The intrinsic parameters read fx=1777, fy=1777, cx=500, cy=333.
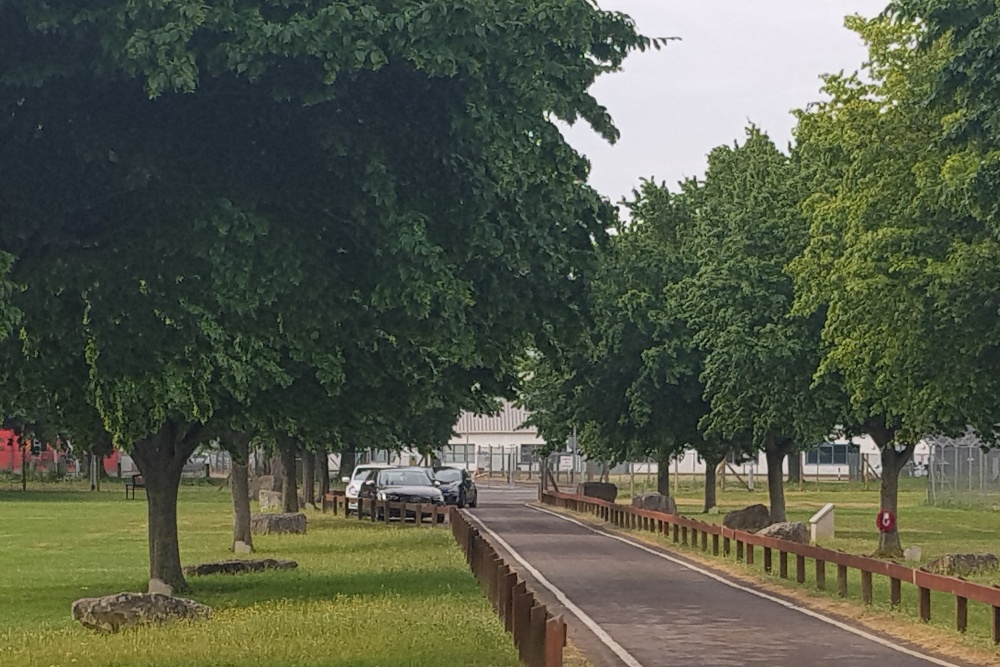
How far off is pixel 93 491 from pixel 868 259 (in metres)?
61.7

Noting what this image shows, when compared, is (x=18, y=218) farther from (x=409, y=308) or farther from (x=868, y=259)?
(x=868, y=259)

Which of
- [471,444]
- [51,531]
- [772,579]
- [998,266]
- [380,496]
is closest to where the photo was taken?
[998,266]

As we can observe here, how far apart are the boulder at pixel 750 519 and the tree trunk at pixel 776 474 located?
1329 millimetres

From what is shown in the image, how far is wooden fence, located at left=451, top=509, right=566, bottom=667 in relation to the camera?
1345 centimetres

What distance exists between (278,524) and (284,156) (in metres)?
33.2

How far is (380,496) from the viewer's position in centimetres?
5412

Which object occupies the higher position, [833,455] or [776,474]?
[833,455]

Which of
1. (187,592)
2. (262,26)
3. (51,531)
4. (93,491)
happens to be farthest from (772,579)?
(93,491)

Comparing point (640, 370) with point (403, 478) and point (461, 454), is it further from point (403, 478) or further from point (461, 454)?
point (461, 454)

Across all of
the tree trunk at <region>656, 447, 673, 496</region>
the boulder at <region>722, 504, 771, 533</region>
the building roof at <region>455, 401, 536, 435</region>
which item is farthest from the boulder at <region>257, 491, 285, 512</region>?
the building roof at <region>455, 401, 536, 435</region>

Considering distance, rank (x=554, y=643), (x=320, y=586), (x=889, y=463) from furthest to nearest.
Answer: (x=889, y=463)
(x=320, y=586)
(x=554, y=643)

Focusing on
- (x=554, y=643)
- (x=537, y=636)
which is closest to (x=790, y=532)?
(x=537, y=636)

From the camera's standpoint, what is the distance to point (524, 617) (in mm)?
15625

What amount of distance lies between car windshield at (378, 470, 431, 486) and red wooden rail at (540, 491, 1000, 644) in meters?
7.15
